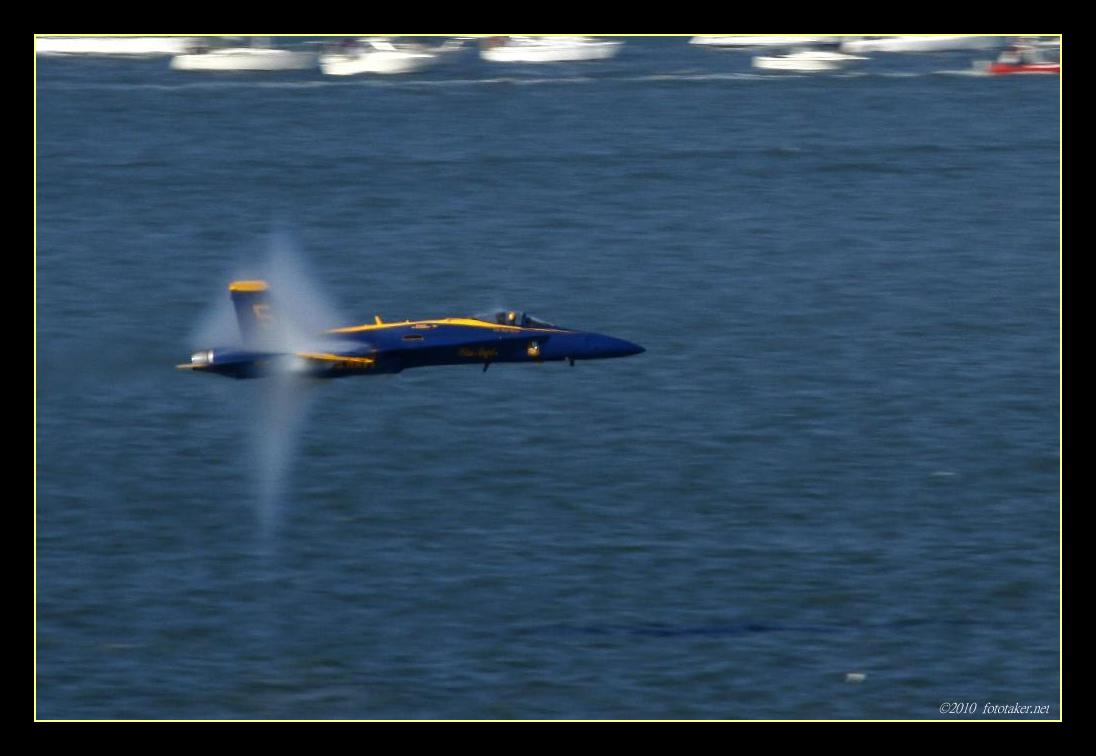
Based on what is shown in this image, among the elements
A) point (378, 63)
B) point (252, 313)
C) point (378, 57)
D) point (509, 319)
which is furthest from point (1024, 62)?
point (252, 313)

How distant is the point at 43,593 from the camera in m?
69.6

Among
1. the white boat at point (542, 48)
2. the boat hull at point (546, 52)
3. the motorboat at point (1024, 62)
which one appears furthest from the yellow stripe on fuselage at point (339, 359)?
the motorboat at point (1024, 62)

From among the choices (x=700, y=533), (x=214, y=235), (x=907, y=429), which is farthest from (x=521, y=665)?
(x=214, y=235)

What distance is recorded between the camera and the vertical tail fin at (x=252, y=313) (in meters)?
55.2

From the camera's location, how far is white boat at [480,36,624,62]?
19238cm

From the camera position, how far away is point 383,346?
5600 centimetres

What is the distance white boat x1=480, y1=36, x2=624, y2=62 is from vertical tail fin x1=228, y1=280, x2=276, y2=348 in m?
138

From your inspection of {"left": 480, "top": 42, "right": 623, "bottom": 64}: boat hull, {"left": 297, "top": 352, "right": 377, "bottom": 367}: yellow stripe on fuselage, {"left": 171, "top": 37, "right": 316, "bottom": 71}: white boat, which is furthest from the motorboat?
{"left": 297, "top": 352, "right": 377, "bottom": 367}: yellow stripe on fuselage

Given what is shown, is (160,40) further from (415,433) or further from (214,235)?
(415,433)

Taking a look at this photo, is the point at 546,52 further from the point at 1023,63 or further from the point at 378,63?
the point at 1023,63

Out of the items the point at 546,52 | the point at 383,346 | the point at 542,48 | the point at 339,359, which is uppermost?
the point at 542,48

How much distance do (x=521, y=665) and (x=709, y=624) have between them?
742cm

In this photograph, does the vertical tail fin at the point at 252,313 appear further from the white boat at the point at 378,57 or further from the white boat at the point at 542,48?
the white boat at the point at 378,57

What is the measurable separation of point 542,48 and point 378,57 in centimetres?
1725
